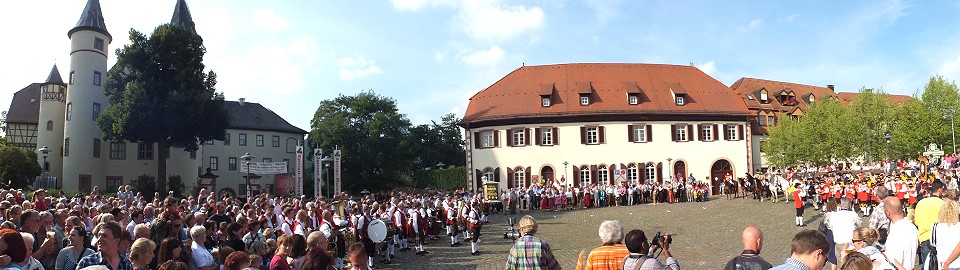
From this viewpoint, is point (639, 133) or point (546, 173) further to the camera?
point (639, 133)

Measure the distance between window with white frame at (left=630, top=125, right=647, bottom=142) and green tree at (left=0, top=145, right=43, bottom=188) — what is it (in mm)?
36807

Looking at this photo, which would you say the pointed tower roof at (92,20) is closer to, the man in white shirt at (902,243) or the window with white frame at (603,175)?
the window with white frame at (603,175)

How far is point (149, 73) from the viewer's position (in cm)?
4347

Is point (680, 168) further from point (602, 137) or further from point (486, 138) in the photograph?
point (486, 138)

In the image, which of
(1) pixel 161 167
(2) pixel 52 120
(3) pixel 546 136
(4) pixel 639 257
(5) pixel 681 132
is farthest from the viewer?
(5) pixel 681 132

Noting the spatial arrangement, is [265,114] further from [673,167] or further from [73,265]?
[73,265]

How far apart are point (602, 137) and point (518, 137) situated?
18.8 ft

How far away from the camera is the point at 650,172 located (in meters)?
48.9

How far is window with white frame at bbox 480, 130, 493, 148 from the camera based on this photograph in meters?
49.9

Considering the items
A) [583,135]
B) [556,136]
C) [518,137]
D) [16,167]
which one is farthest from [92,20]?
[583,135]

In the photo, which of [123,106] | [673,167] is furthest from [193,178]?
[673,167]

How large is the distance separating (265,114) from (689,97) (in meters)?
36.7

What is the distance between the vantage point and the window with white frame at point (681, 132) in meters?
49.4

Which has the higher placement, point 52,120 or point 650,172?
point 52,120
